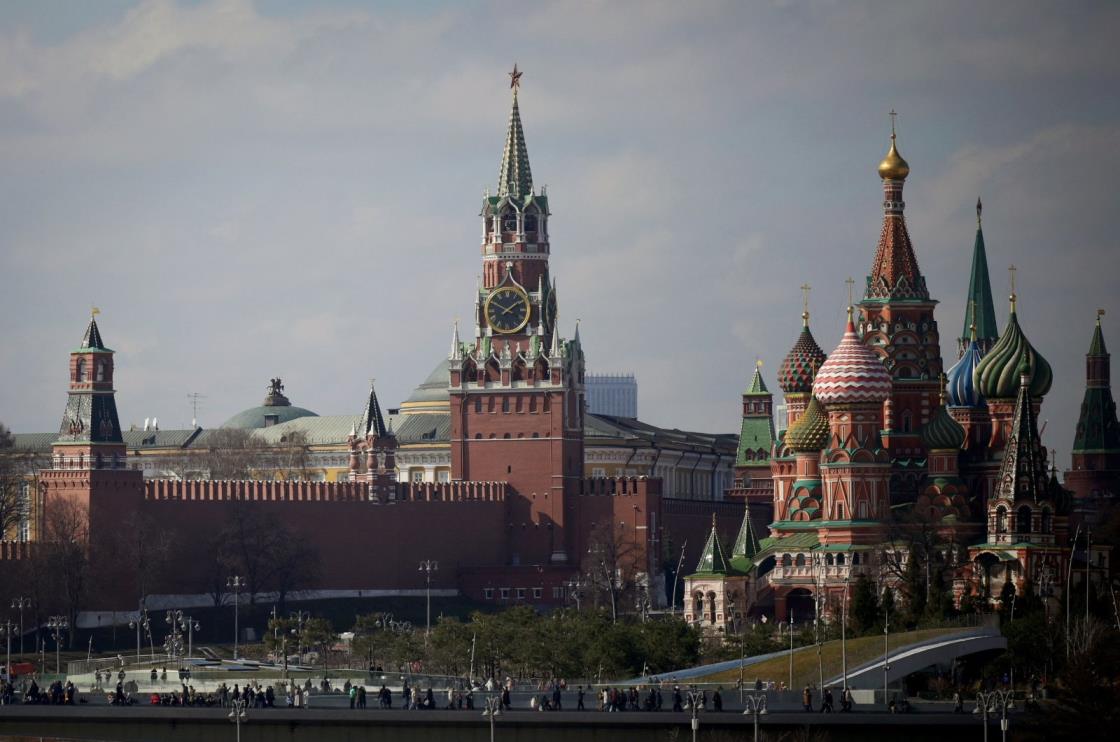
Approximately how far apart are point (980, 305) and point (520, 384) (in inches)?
884

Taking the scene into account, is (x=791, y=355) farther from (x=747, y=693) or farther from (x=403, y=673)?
(x=747, y=693)

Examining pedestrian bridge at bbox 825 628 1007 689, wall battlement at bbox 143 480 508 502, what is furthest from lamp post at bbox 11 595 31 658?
pedestrian bridge at bbox 825 628 1007 689

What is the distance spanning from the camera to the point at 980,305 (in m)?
155

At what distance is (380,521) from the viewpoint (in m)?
145

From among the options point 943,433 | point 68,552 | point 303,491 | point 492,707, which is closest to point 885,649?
point 492,707

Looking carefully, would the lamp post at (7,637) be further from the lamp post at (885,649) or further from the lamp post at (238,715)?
the lamp post at (885,649)

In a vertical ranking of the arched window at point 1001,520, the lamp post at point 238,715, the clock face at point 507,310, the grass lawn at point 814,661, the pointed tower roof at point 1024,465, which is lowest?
the lamp post at point 238,715

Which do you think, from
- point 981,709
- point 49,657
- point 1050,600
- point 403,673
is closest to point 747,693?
point 981,709

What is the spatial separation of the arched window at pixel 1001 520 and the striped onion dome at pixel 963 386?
38.9 ft

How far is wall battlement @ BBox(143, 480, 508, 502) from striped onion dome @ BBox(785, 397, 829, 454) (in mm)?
20915

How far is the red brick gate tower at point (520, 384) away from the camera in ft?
493

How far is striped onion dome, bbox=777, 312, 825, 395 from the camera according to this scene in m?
143

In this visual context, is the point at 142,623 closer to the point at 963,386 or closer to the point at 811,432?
the point at 811,432

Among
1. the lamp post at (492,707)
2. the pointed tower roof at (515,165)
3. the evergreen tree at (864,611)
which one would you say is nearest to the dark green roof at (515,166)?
the pointed tower roof at (515,165)
